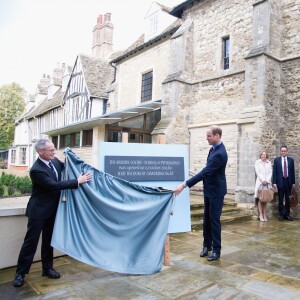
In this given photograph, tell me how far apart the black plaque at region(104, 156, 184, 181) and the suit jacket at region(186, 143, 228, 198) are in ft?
1.29

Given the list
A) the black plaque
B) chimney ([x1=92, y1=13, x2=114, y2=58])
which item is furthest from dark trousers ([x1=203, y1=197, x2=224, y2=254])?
chimney ([x1=92, y1=13, x2=114, y2=58])

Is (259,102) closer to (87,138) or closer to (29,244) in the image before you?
(29,244)

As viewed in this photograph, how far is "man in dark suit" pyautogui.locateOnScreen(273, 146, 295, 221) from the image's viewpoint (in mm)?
8492

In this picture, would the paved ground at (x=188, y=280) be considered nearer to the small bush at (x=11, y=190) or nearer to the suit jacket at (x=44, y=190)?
the suit jacket at (x=44, y=190)

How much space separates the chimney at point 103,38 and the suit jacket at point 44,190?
2470cm

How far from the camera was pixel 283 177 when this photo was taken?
8.52m

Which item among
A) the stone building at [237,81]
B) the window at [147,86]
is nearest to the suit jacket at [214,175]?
the stone building at [237,81]

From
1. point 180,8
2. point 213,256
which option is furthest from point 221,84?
point 213,256

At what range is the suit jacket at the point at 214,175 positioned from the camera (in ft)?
14.2

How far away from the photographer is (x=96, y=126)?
43.0 feet

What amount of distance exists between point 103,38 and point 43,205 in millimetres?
26051

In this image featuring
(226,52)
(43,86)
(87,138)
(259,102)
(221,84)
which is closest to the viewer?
(259,102)

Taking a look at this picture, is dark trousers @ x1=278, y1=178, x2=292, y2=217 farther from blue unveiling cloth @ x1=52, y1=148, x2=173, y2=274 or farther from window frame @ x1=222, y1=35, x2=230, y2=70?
blue unveiling cloth @ x1=52, y1=148, x2=173, y2=274

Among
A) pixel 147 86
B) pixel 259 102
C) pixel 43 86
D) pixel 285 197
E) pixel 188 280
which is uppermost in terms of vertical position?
pixel 43 86
